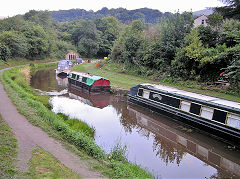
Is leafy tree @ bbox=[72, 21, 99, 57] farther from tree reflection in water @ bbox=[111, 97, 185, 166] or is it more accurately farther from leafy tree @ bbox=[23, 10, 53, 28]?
tree reflection in water @ bbox=[111, 97, 185, 166]

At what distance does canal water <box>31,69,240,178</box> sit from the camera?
819cm

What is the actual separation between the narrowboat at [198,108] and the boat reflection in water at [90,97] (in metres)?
3.39

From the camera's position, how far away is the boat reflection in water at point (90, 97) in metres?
17.6

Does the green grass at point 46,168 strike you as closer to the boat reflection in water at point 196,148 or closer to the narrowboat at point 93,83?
the boat reflection in water at point 196,148

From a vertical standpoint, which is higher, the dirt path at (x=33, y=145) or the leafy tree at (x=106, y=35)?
the leafy tree at (x=106, y=35)

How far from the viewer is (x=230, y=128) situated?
9922mm

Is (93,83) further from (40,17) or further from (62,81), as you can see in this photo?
(40,17)

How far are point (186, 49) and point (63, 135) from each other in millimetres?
14481

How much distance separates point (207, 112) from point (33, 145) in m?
8.32

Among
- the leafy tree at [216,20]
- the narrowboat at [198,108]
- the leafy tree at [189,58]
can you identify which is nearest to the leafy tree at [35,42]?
the leafy tree at [189,58]

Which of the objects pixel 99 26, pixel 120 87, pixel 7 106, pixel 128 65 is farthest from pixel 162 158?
pixel 99 26

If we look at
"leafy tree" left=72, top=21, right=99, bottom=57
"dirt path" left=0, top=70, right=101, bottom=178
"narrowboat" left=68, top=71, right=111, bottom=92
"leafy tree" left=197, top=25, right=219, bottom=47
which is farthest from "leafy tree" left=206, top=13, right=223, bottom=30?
"leafy tree" left=72, top=21, right=99, bottom=57

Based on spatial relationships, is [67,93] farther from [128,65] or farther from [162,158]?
[162,158]

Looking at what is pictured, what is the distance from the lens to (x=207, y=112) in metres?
11.1
